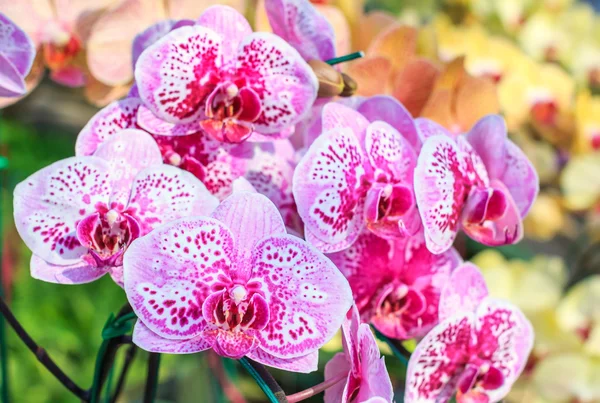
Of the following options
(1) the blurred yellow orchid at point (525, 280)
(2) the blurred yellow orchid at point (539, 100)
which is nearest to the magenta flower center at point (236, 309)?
(1) the blurred yellow orchid at point (525, 280)

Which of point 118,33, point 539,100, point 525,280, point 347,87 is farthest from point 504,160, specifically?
point 539,100

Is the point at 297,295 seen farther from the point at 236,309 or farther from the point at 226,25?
the point at 226,25

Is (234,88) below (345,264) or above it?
above

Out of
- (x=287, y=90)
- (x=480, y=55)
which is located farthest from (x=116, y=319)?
(x=480, y=55)

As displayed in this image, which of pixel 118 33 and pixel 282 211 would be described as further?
pixel 118 33

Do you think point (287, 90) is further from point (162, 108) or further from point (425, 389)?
point (425, 389)

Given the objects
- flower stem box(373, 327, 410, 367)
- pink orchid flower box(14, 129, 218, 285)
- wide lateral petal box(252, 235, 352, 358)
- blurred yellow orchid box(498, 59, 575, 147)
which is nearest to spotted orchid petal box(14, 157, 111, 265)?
pink orchid flower box(14, 129, 218, 285)
